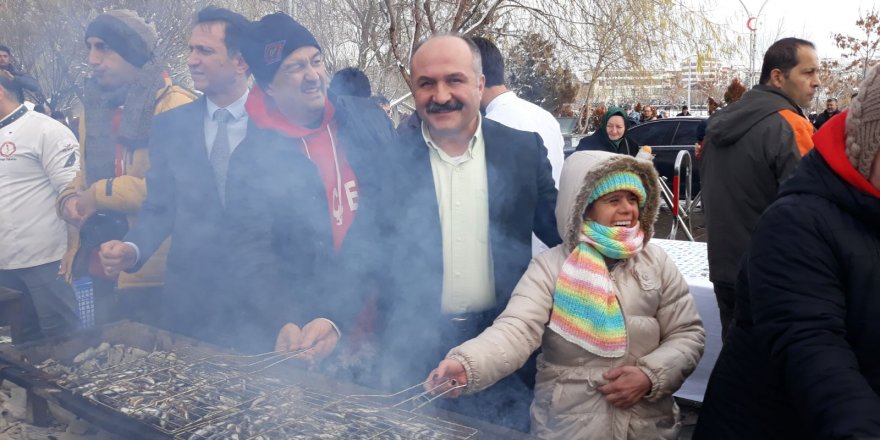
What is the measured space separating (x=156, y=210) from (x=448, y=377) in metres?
1.94

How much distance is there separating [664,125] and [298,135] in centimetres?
1146

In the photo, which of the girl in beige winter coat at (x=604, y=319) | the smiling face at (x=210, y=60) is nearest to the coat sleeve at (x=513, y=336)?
the girl in beige winter coat at (x=604, y=319)

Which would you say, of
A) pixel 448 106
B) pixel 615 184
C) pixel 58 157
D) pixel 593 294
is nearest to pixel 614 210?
pixel 615 184

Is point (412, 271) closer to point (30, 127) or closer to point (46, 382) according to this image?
point (46, 382)

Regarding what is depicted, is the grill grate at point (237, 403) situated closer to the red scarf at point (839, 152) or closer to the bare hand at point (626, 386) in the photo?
the bare hand at point (626, 386)

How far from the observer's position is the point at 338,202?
3020mm

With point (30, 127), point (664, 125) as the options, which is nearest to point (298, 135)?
point (30, 127)

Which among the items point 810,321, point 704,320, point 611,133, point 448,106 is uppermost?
point 448,106

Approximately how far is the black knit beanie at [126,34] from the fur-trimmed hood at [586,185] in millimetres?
2639

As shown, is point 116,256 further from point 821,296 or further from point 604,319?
point 821,296

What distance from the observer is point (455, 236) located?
2605 mm

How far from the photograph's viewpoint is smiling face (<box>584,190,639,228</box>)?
7.77ft

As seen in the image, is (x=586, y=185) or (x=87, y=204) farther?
(x=87, y=204)

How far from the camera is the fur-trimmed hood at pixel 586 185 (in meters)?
2.34
